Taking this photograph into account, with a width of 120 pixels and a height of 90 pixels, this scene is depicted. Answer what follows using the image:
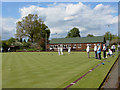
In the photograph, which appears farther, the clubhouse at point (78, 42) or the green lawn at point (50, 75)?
the clubhouse at point (78, 42)

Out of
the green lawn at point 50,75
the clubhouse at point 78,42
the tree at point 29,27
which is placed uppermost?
the tree at point 29,27

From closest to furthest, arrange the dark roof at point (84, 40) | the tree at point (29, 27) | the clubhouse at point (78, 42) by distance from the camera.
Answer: the clubhouse at point (78, 42) < the dark roof at point (84, 40) < the tree at point (29, 27)

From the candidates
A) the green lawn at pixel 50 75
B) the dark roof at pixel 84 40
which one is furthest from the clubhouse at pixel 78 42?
the green lawn at pixel 50 75

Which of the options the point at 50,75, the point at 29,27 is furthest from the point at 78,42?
the point at 50,75

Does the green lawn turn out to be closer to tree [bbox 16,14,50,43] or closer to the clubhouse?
the clubhouse

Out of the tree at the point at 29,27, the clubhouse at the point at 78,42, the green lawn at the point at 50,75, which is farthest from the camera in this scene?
the tree at the point at 29,27

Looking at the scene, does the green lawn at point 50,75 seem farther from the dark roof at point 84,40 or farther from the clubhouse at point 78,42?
the dark roof at point 84,40

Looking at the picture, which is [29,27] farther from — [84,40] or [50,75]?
[50,75]

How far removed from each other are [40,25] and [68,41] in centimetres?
1443

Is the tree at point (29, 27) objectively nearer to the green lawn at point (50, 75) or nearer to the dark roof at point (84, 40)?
the dark roof at point (84, 40)

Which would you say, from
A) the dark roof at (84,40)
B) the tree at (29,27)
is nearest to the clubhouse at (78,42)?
the dark roof at (84,40)

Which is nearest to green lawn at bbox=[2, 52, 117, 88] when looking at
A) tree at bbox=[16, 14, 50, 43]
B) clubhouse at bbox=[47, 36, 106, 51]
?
clubhouse at bbox=[47, 36, 106, 51]

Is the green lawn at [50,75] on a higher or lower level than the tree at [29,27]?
lower

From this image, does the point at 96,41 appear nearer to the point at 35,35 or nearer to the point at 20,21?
the point at 35,35
